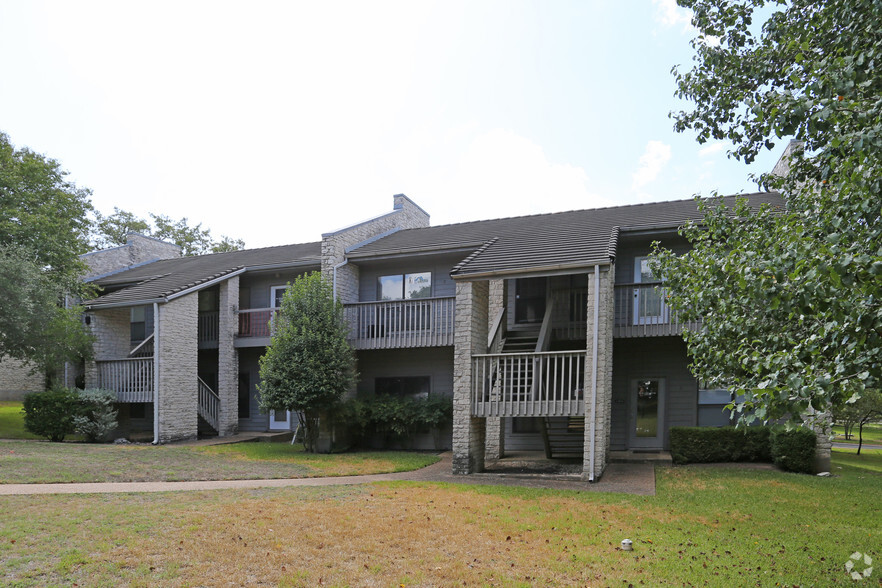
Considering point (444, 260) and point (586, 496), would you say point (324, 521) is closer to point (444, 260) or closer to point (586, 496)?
point (586, 496)

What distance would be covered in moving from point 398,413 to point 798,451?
9.48 meters

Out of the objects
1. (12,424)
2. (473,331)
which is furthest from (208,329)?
(473,331)

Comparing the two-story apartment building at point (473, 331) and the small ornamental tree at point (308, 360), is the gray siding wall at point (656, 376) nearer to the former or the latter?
the two-story apartment building at point (473, 331)

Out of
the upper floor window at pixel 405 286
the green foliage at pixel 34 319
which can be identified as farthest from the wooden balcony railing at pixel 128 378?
the upper floor window at pixel 405 286

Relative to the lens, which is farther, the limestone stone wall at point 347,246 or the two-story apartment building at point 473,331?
the limestone stone wall at point 347,246

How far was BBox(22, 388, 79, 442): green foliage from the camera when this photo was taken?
16.6 metres

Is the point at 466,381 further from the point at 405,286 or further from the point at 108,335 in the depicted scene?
the point at 108,335

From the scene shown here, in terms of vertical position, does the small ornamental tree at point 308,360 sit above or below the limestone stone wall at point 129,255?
below

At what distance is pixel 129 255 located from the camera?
83.6 feet

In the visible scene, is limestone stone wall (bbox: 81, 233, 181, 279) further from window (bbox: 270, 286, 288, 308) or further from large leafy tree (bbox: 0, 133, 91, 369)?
window (bbox: 270, 286, 288, 308)

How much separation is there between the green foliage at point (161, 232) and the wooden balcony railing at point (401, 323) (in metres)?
26.4

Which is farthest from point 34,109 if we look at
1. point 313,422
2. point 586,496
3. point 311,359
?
point 586,496

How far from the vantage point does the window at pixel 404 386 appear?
694 inches

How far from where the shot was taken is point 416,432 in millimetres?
17062
